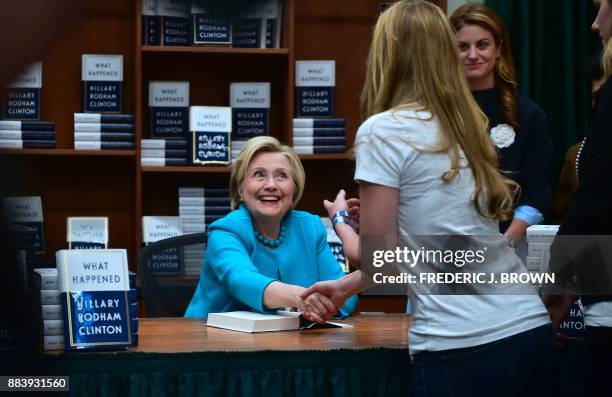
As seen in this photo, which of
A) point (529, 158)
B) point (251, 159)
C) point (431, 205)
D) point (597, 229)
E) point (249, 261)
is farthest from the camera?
point (529, 158)

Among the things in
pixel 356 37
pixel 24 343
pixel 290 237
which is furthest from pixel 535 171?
pixel 24 343

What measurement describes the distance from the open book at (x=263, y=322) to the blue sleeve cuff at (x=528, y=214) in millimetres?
820

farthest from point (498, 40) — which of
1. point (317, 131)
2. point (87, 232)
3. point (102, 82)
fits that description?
point (87, 232)

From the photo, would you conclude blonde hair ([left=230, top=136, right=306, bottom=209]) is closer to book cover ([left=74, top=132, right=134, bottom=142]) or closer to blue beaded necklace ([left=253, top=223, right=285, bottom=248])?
blue beaded necklace ([left=253, top=223, right=285, bottom=248])

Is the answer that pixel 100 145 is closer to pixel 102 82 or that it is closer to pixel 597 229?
pixel 102 82

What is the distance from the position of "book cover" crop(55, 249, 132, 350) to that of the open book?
429 mm

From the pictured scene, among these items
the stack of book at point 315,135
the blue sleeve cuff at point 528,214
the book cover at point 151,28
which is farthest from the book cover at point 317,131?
the blue sleeve cuff at point 528,214

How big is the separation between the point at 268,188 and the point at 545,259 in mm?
984

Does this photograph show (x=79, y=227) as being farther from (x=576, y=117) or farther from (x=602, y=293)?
(x=602, y=293)

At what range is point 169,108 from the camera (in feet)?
15.1

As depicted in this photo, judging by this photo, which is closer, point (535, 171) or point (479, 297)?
point (479, 297)

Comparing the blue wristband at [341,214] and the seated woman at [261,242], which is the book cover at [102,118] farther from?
the blue wristband at [341,214]

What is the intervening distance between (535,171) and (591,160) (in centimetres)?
151

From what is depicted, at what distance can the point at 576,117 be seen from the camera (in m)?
4.48
